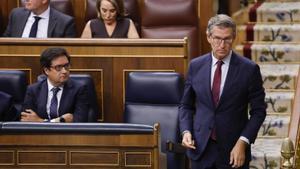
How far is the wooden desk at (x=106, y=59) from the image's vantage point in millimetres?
5172

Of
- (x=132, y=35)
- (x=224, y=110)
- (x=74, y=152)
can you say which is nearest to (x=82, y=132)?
(x=74, y=152)

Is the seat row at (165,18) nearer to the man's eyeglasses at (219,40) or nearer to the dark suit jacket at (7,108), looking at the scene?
the dark suit jacket at (7,108)

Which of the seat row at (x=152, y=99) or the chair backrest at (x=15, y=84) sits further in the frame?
the chair backrest at (x=15, y=84)

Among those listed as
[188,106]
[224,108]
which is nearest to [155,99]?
[188,106]

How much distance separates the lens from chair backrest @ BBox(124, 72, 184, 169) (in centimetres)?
476

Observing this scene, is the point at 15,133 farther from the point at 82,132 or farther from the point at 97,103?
the point at 97,103

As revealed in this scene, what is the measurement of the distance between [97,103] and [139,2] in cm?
124

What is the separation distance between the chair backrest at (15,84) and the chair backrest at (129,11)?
1.11m

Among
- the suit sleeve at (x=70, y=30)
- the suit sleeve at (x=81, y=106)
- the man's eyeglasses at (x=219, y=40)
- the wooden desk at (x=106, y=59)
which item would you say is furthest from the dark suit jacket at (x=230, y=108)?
the suit sleeve at (x=70, y=30)

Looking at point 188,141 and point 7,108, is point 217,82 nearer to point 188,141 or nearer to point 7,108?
point 188,141

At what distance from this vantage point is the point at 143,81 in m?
4.85

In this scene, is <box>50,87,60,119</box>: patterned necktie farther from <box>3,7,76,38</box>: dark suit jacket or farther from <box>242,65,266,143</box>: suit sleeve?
<box>242,65,266,143</box>: suit sleeve

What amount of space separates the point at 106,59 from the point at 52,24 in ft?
2.13

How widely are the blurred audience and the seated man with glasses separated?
33.7 inches
